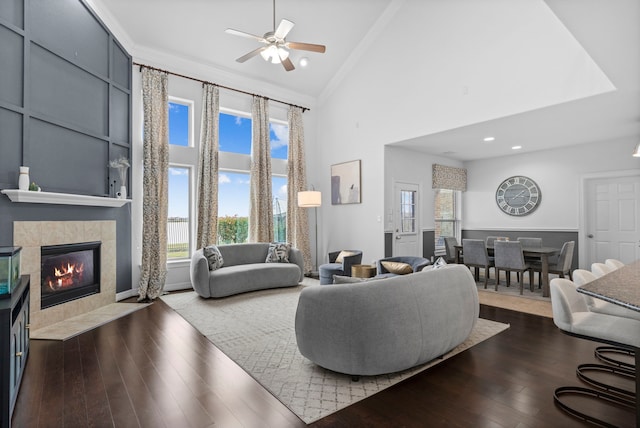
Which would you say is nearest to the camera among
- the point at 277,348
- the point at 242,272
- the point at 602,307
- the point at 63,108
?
the point at 602,307

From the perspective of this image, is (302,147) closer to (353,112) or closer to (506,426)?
(353,112)

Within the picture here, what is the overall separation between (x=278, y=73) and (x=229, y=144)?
5.94ft

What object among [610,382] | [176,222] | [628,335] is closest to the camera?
[628,335]

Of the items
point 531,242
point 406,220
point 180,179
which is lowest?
point 531,242

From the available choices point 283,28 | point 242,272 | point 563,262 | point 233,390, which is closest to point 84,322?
point 242,272

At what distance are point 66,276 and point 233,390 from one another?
3205 millimetres

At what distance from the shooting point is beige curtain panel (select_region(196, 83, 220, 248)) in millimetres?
5984

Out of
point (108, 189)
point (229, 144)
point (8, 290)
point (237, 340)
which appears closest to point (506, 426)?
point (237, 340)

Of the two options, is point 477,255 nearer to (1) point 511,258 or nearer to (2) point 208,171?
(1) point 511,258

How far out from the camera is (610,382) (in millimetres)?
2471

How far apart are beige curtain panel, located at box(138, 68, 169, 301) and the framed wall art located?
348 cm

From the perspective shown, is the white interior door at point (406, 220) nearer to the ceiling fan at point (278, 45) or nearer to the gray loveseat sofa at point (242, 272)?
the gray loveseat sofa at point (242, 272)

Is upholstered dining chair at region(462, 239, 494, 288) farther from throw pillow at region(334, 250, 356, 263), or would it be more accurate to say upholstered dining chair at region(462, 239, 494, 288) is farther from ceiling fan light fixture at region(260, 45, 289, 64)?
ceiling fan light fixture at region(260, 45, 289, 64)

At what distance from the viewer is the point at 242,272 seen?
5348mm
